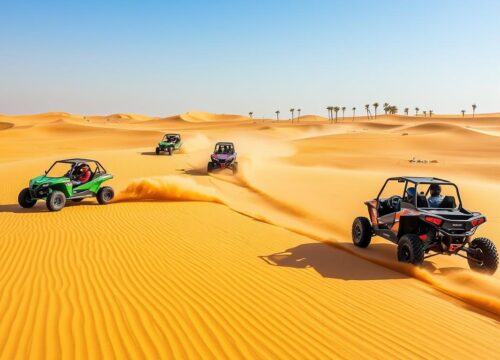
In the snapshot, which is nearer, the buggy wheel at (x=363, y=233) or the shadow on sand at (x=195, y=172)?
the buggy wheel at (x=363, y=233)

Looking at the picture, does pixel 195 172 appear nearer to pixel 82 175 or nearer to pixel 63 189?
pixel 82 175

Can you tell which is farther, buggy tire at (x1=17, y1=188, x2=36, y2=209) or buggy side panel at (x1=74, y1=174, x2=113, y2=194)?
buggy side panel at (x1=74, y1=174, x2=113, y2=194)

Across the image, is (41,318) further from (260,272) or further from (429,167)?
(429,167)

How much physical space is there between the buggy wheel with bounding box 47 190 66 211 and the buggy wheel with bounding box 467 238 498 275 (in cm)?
1184

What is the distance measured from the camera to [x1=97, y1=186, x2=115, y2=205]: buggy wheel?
14.9 m

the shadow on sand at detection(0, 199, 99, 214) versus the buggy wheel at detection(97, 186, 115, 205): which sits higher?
the buggy wheel at detection(97, 186, 115, 205)

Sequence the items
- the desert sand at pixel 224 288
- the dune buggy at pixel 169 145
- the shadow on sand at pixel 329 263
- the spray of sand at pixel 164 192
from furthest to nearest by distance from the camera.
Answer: the dune buggy at pixel 169 145 → the spray of sand at pixel 164 192 → the shadow on sand at pixel 329 263 → the desert sand at pixel 224 288

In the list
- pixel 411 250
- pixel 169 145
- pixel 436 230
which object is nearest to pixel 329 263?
pixel 411 250

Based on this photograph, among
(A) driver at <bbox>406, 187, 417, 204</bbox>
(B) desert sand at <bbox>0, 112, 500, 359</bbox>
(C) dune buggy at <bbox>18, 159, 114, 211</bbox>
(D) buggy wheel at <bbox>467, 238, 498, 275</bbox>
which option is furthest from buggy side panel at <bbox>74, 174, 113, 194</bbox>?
(D) buggy wheel at <bbox>467, 238, 498, 275</bbox>

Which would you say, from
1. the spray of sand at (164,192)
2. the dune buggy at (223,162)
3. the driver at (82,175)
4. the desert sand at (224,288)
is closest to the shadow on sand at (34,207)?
the desert sand at (224,288)

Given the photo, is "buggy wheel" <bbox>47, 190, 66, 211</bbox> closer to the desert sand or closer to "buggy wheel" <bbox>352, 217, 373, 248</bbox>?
the desert sand

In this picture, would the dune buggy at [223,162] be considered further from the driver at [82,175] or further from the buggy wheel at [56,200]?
the buggy wheel at [56,200]

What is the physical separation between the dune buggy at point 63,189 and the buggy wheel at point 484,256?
10817 mm

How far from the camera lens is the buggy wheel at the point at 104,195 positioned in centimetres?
1493
